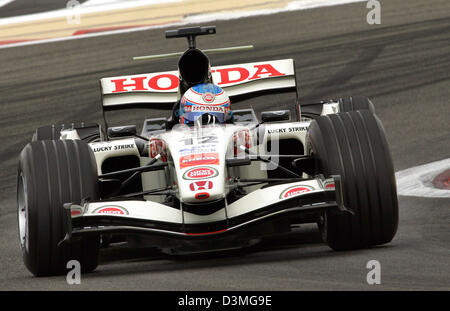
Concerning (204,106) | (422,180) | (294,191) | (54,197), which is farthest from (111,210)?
(422,180)

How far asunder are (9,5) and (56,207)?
19447 mm

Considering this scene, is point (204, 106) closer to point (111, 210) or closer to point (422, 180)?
point (111, 210)

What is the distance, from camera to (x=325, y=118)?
8.45 meters

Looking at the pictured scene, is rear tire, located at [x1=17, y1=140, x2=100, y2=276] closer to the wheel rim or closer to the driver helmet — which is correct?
the wheel rim

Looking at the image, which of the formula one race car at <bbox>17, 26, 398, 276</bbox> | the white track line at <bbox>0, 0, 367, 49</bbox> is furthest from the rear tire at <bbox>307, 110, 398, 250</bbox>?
the white track line at <bbox>0, 0, 367, 49</bbox>

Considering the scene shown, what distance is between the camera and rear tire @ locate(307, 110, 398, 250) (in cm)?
793

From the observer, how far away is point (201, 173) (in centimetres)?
785

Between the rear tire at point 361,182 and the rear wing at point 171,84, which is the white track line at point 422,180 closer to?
the rear wing at point 171,84

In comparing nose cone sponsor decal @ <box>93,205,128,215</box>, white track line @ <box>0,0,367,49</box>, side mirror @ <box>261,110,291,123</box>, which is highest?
side mirror @ <box>261,110,291,123</box>

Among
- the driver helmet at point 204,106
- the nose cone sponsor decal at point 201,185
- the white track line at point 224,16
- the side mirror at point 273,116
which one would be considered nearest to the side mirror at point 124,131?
the driver helmet at point 204,106

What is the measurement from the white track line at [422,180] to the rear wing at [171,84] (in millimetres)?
1651

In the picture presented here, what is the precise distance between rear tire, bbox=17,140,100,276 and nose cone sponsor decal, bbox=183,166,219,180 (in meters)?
0.75

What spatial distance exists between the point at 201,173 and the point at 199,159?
18 cm
